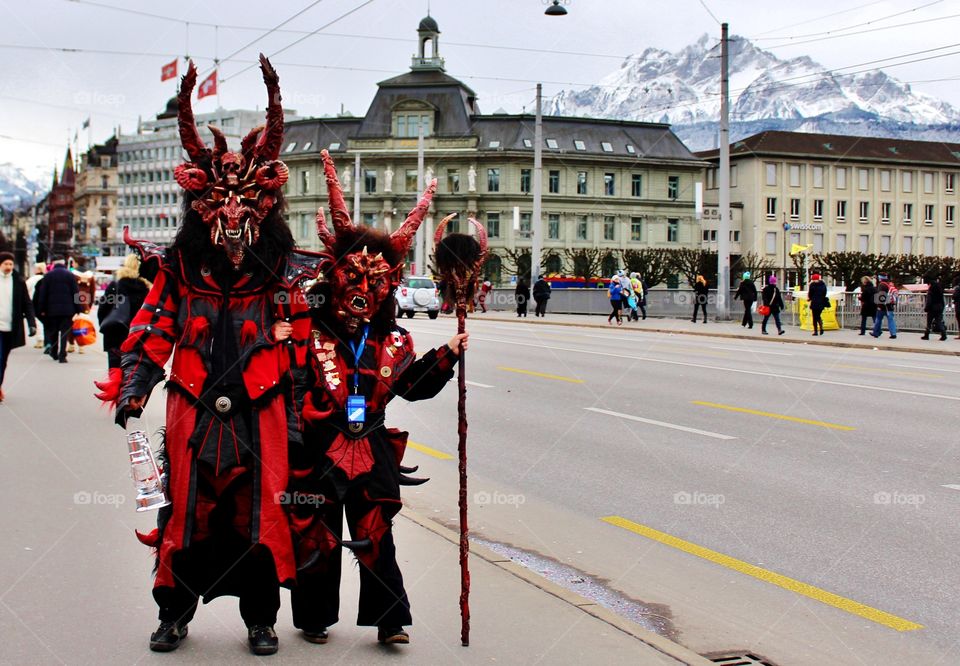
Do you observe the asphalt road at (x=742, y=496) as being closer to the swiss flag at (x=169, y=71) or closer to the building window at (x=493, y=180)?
the swiss flag at (x=169, y=71)

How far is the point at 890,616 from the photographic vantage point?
5.64m

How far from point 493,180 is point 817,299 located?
204 ft

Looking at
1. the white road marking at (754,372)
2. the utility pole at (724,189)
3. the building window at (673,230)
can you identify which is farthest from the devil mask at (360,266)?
the building window at (673,230)

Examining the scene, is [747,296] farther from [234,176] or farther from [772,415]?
[234,176]

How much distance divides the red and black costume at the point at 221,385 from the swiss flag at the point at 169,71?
98.2ft

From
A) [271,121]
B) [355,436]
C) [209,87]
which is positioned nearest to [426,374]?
[355,436]

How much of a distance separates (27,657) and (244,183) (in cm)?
209

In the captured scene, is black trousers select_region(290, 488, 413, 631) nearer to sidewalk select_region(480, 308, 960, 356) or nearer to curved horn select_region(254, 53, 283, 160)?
curved horn select_region(254, 53, 283, 160)

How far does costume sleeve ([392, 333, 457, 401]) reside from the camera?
4777 mm

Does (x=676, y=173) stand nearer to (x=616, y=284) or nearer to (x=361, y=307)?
(x=616, y=284)

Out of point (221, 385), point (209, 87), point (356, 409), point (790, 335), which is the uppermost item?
point (209, 87)

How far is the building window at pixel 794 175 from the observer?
9888cm

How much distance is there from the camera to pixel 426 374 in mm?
4781

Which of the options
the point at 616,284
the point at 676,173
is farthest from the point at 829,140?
the point at 616,284
